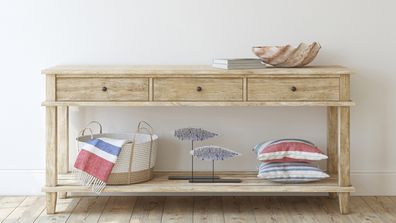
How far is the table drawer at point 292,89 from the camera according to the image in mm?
3424

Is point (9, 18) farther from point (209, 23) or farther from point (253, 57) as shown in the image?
point (253, 57)

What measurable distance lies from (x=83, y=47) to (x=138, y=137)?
1.86 ft

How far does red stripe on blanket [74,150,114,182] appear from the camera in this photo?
3.47 meters

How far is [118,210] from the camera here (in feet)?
11.9

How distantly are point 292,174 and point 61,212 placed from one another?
1.16m

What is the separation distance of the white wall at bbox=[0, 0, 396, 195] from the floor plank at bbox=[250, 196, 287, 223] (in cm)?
32

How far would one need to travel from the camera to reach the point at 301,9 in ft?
12.6

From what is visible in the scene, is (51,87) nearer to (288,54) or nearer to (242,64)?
(242,64)

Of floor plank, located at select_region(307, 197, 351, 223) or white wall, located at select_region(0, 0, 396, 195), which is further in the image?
white wall, located at select_region(0, 0, 396, 195)

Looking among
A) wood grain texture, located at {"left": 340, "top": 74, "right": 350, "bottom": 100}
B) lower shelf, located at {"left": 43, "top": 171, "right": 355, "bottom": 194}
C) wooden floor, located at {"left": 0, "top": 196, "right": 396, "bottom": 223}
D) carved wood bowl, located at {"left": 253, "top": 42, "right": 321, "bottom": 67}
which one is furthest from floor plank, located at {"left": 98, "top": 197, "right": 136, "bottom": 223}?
wood grain texture, located at {"left": 340, "top": 74, "right": 350, "bottom": 100}

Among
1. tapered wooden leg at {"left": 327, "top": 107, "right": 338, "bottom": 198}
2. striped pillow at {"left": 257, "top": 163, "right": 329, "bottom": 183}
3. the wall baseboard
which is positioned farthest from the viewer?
the wall baseboard

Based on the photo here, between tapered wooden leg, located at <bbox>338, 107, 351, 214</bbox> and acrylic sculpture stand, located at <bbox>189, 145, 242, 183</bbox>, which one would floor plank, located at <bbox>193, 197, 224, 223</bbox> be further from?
tapered wooden leg, located at <bbox>338, 107, 351, 214</bbox>

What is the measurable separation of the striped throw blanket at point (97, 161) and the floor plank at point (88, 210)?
0.14 metres

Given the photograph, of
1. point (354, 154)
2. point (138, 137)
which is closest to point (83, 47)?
point (138, 137)
